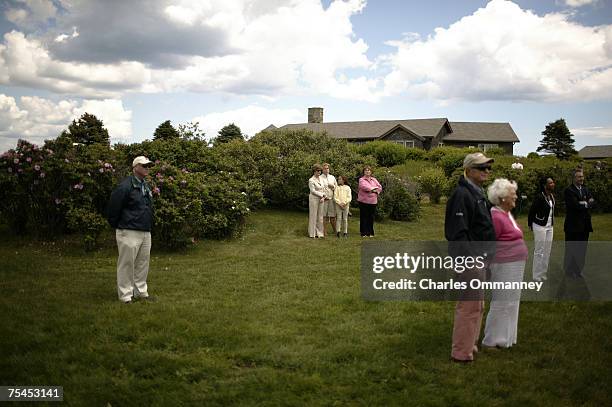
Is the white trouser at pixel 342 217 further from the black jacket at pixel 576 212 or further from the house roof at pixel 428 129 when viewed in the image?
the house roof at pixel 428 129

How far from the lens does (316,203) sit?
14750 millimetres

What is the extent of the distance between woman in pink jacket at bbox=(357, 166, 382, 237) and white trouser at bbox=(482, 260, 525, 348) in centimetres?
892

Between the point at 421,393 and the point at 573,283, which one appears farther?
the point at 573,283

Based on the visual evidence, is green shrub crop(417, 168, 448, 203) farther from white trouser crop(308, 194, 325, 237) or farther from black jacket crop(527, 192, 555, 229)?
black jacket crop(527, 192, 555, 229)

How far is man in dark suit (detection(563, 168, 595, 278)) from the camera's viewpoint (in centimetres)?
927

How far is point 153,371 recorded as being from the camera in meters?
5.11

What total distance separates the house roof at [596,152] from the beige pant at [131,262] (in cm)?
8386

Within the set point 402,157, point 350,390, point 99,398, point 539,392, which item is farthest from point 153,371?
point 402,157

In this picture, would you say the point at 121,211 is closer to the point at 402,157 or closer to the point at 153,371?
the point at 153,371

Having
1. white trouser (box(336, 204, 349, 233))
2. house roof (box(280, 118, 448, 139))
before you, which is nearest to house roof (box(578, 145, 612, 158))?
house roof (box(280, 118, 448, 139))

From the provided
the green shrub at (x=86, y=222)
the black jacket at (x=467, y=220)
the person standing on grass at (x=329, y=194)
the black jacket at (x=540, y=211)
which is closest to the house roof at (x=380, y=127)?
the person standing on grass at (x=329, y=194)

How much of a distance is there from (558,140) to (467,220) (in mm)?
63995

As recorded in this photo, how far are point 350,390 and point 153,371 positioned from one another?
2.03 m

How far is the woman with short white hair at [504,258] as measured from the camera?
18.6 ft
